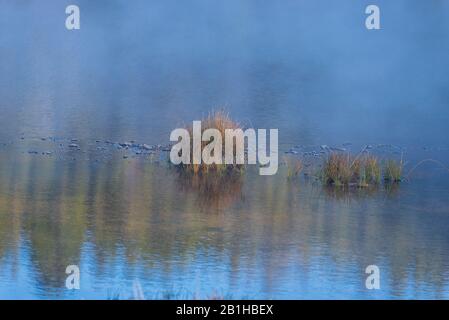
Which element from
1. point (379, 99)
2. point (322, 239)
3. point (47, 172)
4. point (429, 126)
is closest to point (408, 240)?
point (322, 239)

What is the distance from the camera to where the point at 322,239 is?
7.38 metres

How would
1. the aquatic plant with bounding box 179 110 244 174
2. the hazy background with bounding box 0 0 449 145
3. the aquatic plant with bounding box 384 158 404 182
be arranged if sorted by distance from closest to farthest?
the aquatic plant with bounding box 384 158 404 182 < the aquatic plant with bounding box 179 110 244 174 < the hazy background with bounding box 0 0 449 145

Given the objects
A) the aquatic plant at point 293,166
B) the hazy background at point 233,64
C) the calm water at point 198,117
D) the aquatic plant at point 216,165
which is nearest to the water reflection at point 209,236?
the calm water at point 198,117

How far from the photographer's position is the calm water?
6594 mm

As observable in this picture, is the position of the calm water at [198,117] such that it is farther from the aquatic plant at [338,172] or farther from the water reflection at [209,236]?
the aquatic plant at [338,172]

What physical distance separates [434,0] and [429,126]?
484cm

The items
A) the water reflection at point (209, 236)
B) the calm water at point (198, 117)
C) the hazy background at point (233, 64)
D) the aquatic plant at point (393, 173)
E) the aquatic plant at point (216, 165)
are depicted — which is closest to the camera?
the water reflection at point (209, 236)

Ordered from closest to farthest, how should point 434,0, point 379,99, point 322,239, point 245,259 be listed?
point 245,259, point 322,239, point 379,99, point 434,0

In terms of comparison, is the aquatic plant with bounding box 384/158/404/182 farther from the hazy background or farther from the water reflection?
the hazy background

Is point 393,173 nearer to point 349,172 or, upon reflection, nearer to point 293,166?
point 349,172

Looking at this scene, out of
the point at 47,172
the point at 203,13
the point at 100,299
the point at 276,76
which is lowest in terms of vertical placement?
the point at 100,299

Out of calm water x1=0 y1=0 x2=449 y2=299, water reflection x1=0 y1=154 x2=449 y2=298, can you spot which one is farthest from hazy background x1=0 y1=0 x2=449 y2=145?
water reflection x1=0 y1=154 x2=449 y2=298

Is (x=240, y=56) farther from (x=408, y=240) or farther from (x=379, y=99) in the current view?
(x=408, y=240)

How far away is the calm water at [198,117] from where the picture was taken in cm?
659
